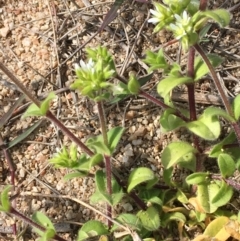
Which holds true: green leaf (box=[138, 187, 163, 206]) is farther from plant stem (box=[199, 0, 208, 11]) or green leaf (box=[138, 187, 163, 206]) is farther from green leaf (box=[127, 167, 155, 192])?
plant stem (box=[199, 0, 208, 11])

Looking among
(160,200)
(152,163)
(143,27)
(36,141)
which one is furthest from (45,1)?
(160,200)

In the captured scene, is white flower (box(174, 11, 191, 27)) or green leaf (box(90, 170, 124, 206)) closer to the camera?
white flower (box(174, 11, 191, 27))

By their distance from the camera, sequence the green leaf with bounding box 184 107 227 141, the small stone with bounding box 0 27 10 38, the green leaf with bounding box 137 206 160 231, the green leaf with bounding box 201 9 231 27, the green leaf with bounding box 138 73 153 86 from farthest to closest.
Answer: the small stone with bounding box 0 27 10 38 → the green leaf with bounding box 138 73 153 86 → the green leaf with bounding box 137 206 160 231 → the green leaf with bounding box 184 107 227 141 → the green leaf with bounding box 201 9 231 27

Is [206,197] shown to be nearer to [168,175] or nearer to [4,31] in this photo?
[168,175]

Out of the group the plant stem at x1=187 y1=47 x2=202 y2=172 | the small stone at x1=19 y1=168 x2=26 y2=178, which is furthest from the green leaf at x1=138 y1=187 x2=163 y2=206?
the small stone at x1=19 y1=168 x2=26 y2=178

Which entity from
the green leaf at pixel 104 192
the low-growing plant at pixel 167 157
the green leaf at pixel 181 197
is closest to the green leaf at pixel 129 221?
the low-growing plant at pixel 167 157

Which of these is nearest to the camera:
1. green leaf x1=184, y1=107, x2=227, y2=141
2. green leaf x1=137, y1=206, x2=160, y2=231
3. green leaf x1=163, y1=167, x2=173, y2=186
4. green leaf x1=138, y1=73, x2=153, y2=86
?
green leaf x1=184, y1=107, x2=227, y2=141
